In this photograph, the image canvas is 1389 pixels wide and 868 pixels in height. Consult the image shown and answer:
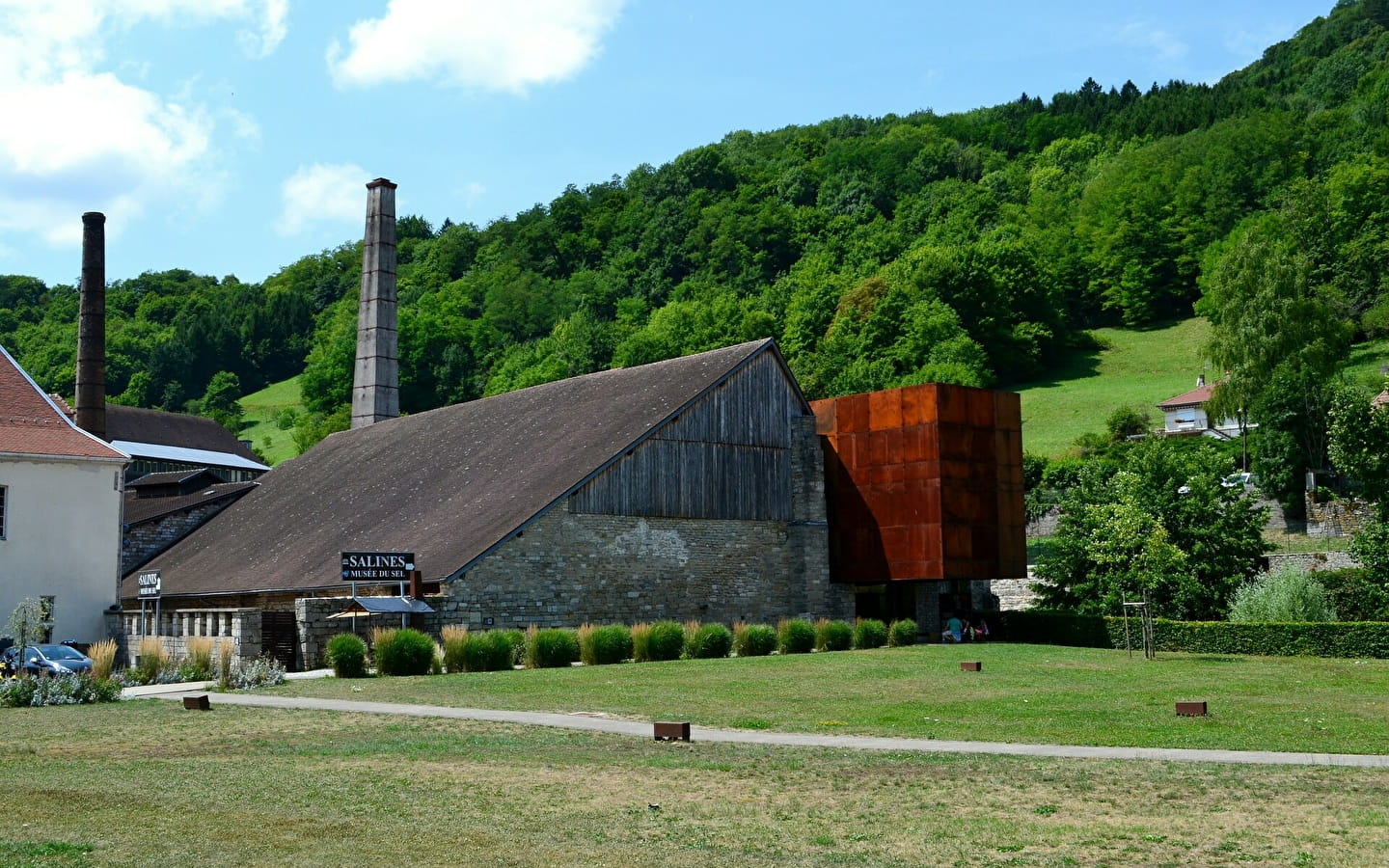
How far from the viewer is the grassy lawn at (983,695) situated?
18109mm

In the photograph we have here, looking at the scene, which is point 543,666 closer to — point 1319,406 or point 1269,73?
point 1319,406

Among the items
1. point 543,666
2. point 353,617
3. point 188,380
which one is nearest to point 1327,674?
point 543,666

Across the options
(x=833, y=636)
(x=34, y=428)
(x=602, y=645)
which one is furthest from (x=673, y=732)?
(x=34, y=428)

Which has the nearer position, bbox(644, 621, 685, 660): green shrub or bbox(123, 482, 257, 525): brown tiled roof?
bbox(644, 621, 685, 660): green shrub

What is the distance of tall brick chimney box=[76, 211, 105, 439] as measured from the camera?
56562mm

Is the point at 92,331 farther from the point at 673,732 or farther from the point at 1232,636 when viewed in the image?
the point at 673,732

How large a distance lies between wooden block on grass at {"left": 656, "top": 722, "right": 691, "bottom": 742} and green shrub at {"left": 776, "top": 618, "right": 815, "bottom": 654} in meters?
19.2

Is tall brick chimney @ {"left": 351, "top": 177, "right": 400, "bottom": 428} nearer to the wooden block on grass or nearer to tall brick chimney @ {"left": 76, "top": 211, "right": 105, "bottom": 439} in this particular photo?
tall brick chimney @ {"left": 76, "top": 211, "right": 105, "bottom": 439}

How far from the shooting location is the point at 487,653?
99.1ft

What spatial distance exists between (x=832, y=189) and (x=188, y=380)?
6476 centimetres

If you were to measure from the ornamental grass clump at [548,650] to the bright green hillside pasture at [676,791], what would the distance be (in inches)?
344

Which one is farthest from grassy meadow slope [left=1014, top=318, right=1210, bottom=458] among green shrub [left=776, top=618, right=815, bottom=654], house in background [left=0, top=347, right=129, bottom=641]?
house in background [left=0, top=347, right=129, bottom=641]

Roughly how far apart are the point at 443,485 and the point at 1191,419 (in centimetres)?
5291

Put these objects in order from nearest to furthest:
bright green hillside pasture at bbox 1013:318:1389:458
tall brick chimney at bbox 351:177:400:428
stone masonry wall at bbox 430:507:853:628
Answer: stone masonry wall at bbox 430:507:853:628 < tall brick chimney at bbox 351:177:400:428 < bright green hillside pasture at bbox 1013:318:1389:458
